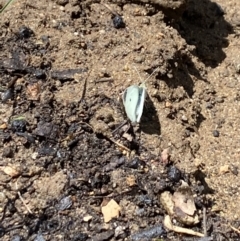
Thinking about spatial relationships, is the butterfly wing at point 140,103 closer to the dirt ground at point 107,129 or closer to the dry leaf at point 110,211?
the dirt ground at point 107,129

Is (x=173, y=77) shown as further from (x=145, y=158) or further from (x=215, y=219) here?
(x=215, y=219)

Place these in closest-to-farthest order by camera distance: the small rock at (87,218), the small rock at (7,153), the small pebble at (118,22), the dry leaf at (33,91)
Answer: the small rock at (87,218)
the small rock at (7,153)
the dry leaf at (33,91)
the small pebble at (118,22)

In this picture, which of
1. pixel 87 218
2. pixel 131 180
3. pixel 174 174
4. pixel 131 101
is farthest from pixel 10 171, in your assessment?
pixel 174 174

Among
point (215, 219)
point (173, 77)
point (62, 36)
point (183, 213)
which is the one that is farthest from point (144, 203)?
point (62, 36)

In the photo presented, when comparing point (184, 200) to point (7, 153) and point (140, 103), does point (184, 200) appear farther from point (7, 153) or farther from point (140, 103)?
point (7, 153)

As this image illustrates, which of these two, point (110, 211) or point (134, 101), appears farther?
point (134, 101)

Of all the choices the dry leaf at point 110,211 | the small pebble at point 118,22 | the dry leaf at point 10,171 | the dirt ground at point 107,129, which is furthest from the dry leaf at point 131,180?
the small pebble at point 118,22

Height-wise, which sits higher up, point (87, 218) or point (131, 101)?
point (131, 101)
